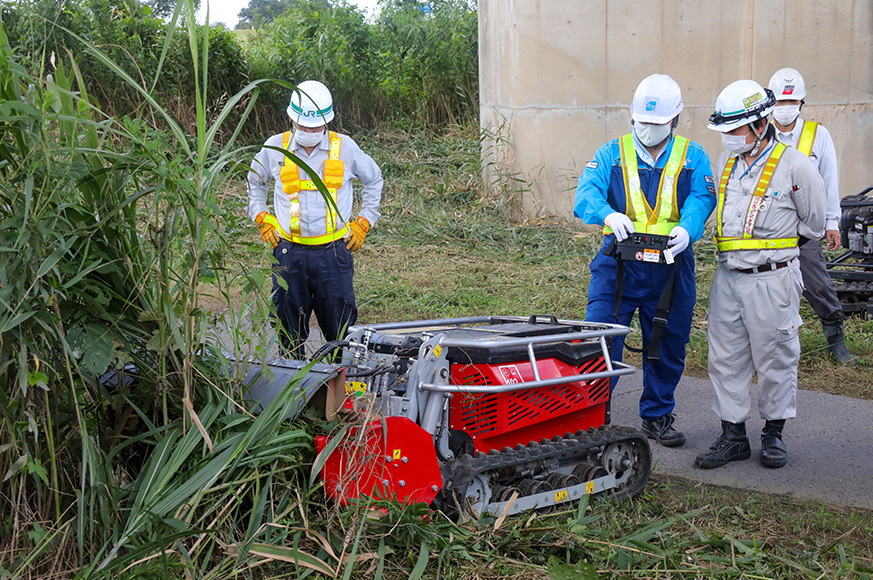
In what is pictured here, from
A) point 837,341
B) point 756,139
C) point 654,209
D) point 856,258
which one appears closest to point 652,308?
point 654,209

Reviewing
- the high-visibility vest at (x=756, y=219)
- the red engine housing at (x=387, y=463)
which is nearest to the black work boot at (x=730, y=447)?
the high-visibility vest at (x=756, y=219)

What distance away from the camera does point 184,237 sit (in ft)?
9.81

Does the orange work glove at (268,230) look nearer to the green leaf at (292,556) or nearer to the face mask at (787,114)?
the green leaf at (292,556)

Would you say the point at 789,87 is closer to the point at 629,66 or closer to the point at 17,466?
the point at 629,66

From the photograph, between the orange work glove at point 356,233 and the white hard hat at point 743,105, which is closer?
the white hard hat at point 743,105

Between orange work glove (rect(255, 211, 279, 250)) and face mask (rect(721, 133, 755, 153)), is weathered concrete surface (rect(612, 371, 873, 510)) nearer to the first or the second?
face mask (rect(721, 133, 755, 153))

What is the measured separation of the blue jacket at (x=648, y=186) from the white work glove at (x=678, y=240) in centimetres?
8

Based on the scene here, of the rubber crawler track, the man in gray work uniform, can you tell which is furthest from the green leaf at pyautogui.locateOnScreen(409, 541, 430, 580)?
the man in gray work uniform

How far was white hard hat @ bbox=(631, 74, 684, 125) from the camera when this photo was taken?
5.05 metres

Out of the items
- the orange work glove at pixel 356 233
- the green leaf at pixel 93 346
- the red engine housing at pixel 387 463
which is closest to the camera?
the green leaf at pixel 93 346

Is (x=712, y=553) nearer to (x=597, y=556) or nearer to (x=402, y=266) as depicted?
(x=597, y=556)

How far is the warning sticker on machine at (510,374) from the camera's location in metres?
3.85

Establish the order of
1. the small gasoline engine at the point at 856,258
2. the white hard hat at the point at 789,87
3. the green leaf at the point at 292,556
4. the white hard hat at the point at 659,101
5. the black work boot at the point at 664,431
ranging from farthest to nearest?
the small gasoline engine at the point at 856,258 < the white hard hat at the point at 789,87 < the black work boot at the point at 664,431 < the white hard hat at the point at 659,101 < the green leaf at the point at 292,556

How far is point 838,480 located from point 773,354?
0.73 metres
